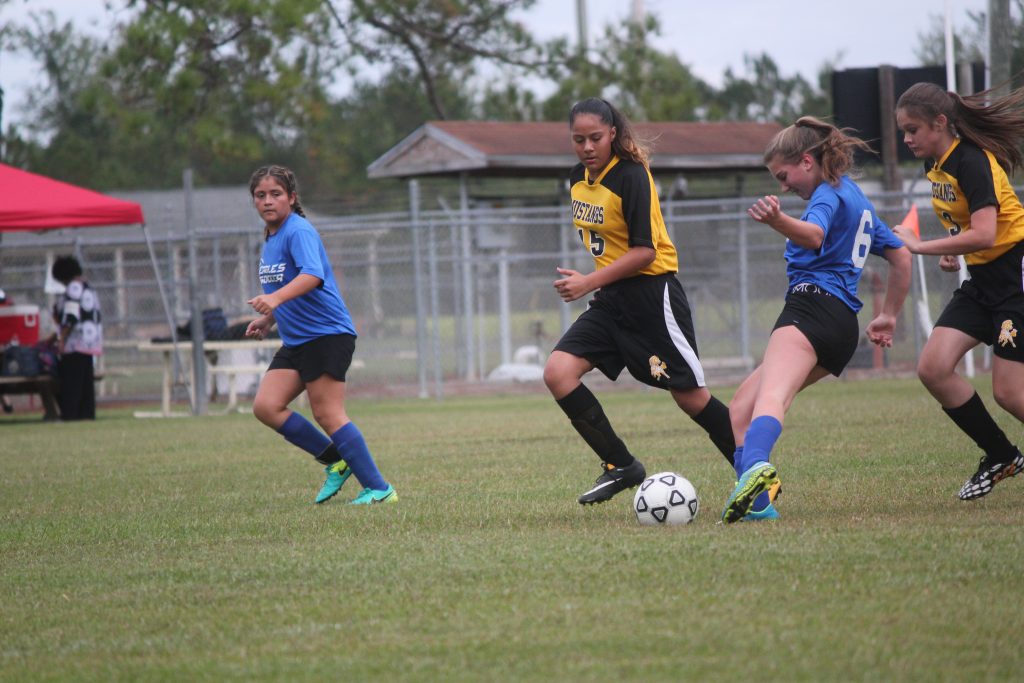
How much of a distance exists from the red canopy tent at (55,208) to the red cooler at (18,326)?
7.37 feet

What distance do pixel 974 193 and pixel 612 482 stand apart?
6.76 ft

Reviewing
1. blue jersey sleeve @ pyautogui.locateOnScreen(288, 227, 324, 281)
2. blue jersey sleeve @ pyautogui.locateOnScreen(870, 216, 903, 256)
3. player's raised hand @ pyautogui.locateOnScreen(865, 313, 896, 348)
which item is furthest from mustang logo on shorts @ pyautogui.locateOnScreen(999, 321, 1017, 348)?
blue jersey sleeve @ pyautogui.locateOnScreen(288, 227, 324, 281)

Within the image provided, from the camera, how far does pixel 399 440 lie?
37.1 feet

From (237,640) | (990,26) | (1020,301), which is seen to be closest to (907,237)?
(1020,301)

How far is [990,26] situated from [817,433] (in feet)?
25.6

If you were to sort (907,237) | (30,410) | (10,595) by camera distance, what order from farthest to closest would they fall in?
(30,410)
(907,237)
(10,595)

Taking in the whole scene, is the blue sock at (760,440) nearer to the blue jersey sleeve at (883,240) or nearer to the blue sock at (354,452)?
the blue jersey sleeve at (883,240)

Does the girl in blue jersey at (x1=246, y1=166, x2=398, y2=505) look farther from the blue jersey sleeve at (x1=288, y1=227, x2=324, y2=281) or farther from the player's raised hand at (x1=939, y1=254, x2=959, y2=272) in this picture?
the player's raised hand at (x1=939, y1=254, x2=959, y2=272)

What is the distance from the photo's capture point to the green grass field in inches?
140

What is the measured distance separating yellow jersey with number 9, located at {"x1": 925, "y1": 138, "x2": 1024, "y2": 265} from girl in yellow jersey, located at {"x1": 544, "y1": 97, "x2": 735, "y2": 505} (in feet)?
4.11

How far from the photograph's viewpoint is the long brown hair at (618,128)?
243 inches

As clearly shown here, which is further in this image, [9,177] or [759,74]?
[759,74]

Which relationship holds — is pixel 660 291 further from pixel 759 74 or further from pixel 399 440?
pixel 759 74

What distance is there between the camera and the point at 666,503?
5.71m
